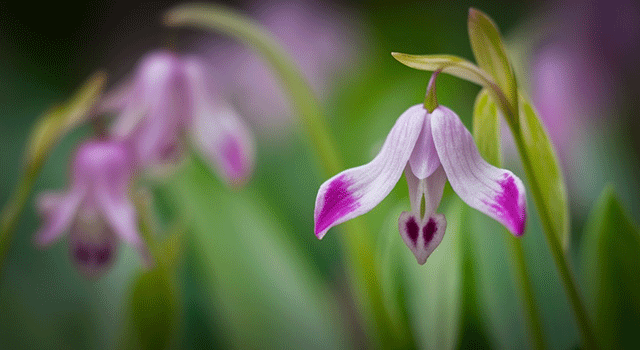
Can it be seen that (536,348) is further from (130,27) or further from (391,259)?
(130,27)

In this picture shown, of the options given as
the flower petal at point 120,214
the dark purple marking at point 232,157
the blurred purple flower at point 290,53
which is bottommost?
the flower petal at point 120,214

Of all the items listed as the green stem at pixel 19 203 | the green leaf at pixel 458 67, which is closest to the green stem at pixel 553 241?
the green leaf at pixel 458 67

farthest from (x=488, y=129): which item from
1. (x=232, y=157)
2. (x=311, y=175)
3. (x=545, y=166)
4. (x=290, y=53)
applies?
(x=290, y=53)

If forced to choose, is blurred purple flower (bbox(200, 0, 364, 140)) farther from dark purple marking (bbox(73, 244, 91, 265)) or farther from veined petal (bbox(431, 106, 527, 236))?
veined petal (bbox(431, 106, 527, 236))

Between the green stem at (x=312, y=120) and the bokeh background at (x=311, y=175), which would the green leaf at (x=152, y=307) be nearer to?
the bokeh background at (x=311, y=175)

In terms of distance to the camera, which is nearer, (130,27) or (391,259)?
(391,259)

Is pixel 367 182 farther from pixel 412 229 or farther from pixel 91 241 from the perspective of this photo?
pixel 91 241

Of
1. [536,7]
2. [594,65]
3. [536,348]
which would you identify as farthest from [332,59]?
[536,348]
